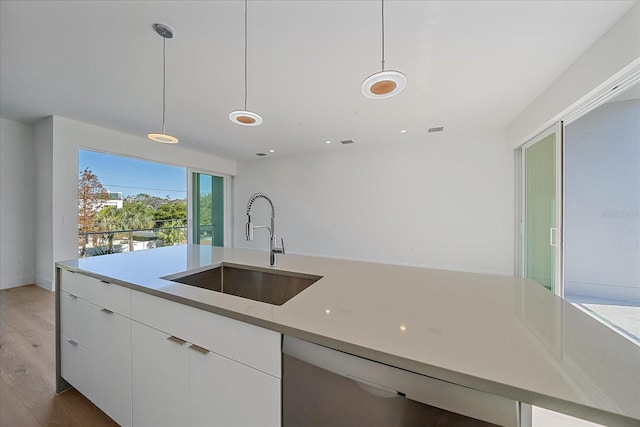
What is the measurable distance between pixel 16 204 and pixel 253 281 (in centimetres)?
512

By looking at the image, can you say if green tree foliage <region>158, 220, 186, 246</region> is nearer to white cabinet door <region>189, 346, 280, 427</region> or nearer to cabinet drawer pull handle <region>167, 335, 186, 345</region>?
cabinet drawer pull handle <region>167, 335, 186, 345</region>

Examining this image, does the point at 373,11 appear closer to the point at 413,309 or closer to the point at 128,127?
the point at 413,309

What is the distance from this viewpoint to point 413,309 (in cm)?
86

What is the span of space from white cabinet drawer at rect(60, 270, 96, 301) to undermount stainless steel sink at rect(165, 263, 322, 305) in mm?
546

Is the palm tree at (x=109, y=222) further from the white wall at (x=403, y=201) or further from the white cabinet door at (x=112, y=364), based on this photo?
the white cabinet door at (x=112, y=364)

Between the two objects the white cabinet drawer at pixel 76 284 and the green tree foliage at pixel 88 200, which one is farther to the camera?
the green tree foliage at pixel 88 200

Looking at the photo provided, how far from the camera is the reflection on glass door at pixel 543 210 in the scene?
2754mm

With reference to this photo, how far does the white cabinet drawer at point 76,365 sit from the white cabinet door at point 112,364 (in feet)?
0.21

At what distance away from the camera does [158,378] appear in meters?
1.06

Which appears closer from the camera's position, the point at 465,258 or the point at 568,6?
the point at 568,6

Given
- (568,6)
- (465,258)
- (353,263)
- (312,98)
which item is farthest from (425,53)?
(465,258)

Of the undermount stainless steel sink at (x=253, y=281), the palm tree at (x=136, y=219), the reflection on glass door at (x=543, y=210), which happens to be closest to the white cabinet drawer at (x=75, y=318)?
the undermount stainless steel sink at (x=253, y=281)

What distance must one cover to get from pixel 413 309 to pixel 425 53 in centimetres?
235

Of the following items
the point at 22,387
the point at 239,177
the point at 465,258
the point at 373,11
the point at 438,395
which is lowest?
the point at 22,387
